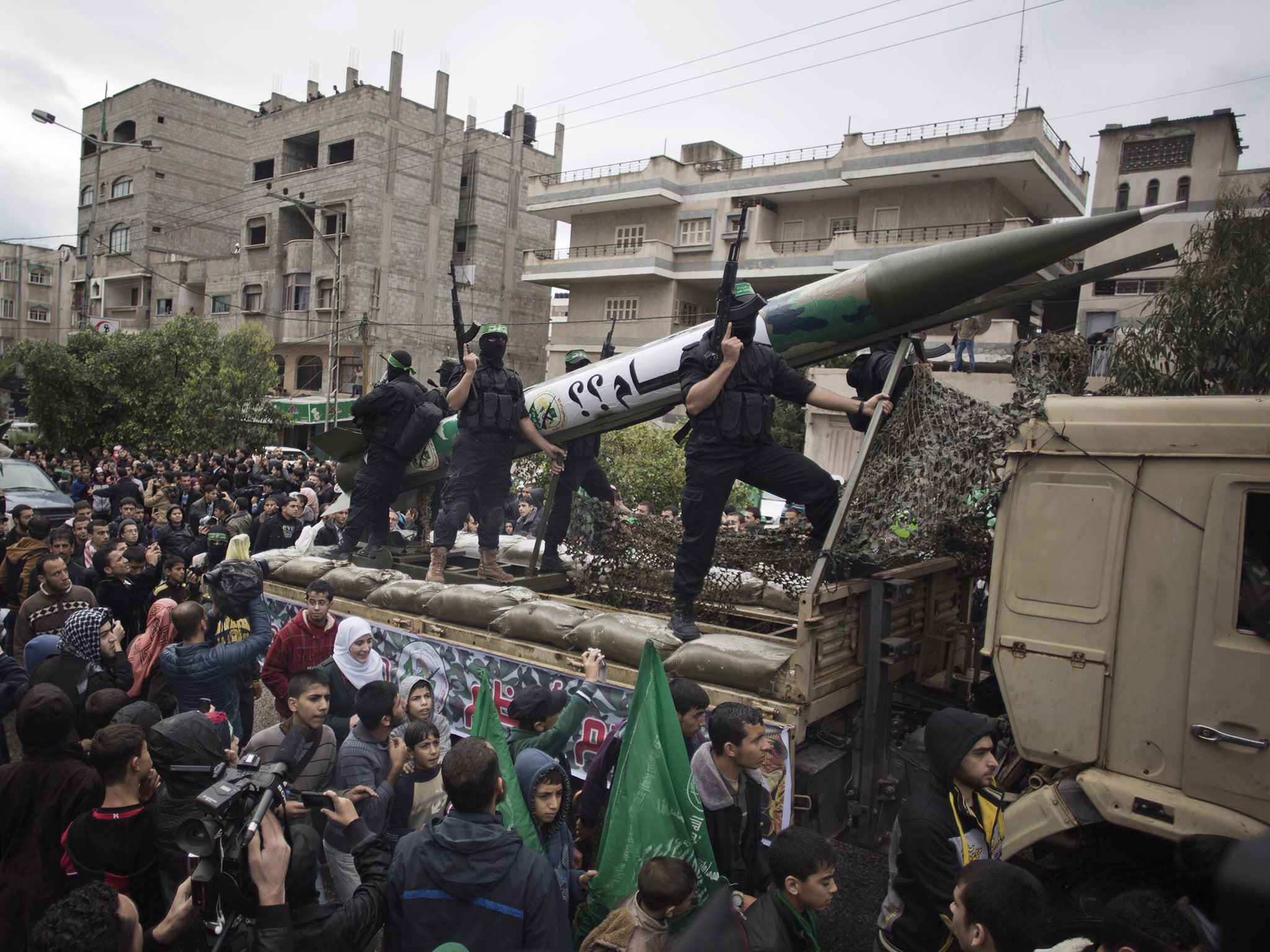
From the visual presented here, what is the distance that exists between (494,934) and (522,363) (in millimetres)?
34749

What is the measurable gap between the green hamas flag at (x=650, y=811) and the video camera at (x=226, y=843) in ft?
3.99

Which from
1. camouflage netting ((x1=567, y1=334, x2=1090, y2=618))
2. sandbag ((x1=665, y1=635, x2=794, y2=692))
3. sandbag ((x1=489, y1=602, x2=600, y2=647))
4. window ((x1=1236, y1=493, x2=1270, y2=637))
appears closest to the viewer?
window ((x1=1236, y1=493, x2=1270, y2=637))

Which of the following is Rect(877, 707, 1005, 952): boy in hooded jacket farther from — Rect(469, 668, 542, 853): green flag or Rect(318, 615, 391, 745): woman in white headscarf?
Rect(318, 615, 391, 745): woman in white headscarf

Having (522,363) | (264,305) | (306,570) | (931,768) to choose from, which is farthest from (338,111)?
(931,768)

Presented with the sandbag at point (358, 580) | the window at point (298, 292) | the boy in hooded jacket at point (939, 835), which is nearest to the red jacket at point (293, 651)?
the sandbag at point (358, 580)

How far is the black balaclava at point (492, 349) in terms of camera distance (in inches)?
263

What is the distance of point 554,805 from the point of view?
327 cm

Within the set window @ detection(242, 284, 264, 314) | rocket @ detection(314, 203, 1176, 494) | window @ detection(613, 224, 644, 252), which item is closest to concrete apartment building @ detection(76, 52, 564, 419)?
window @ detection(242, 284, 264, 314)

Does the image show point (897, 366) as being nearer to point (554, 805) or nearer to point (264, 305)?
point (554, 805)

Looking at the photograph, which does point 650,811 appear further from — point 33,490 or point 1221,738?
point 33,490

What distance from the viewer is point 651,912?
99.2 inches

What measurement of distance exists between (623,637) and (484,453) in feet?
8.47

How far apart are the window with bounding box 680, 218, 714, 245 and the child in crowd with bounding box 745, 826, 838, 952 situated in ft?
81.1

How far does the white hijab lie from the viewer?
470 centimetres
